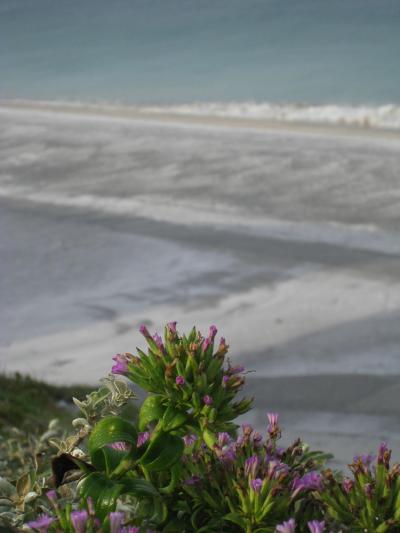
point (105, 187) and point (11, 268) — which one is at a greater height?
point (105, 187)

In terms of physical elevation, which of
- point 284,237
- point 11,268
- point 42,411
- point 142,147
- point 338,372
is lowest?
point 42,411

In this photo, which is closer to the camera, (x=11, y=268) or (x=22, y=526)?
(x=22, y=526)

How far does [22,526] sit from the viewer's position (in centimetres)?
131

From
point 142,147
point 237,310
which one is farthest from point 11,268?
point 142,147

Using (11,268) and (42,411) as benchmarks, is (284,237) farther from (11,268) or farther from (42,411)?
(42,411)

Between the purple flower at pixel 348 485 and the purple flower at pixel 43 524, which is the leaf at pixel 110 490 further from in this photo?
the purple flower at pixel 348 485

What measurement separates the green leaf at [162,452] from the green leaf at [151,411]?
4 centimetres

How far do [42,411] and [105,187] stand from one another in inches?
507

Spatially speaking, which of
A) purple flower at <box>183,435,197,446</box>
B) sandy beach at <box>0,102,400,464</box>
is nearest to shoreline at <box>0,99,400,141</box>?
sandy beach at <box>0,102,400,464</box>

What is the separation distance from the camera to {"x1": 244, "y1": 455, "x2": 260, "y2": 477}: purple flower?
113 centimetres

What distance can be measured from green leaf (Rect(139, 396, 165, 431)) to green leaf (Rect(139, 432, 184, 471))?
42 millimetres

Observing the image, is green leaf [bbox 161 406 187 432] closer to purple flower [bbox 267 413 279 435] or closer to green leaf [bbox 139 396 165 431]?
green leaf [bbox 139 396 165 431]

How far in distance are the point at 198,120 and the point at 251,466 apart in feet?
98.6

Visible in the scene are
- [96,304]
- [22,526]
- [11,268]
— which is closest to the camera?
[22,526]
